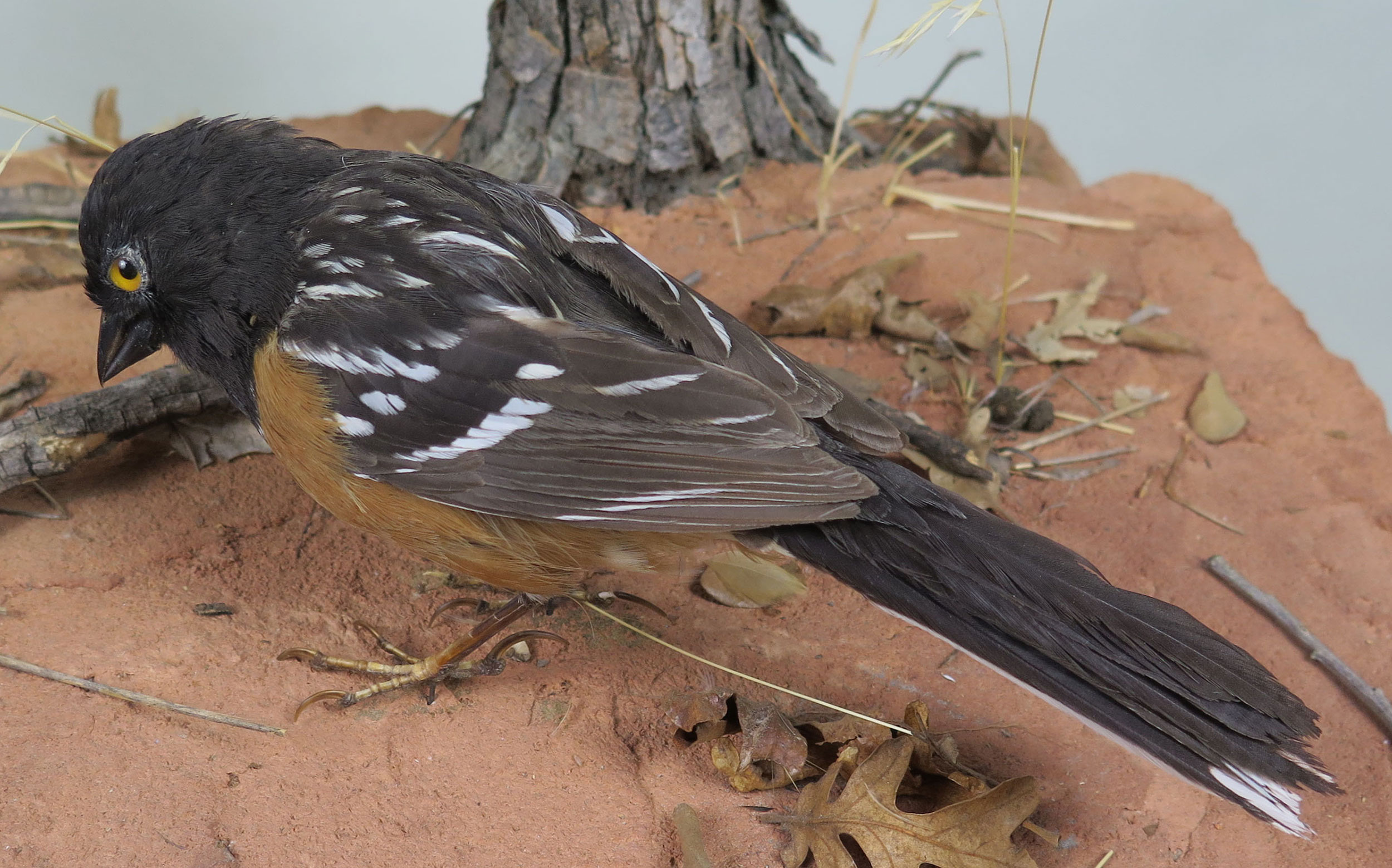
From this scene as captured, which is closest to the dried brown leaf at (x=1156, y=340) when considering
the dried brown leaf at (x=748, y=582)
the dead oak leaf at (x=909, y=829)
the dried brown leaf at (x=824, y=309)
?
the dried brown leaf at (x=824, y=309)

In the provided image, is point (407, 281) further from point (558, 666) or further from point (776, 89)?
point (776, 89)

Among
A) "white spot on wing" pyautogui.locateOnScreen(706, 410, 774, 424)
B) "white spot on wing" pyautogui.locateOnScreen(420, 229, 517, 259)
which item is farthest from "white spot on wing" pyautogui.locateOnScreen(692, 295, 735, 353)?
"white spot on wing" pyautogui.locateOnScreen(420, 229, 517, 259)

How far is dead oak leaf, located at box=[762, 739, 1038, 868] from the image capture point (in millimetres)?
1934

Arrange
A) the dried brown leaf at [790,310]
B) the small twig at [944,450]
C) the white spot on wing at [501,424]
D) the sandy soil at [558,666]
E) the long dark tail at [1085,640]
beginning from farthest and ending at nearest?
the dried brown leaf at [790,310], the small twig at [944,450], the white spot on wing at [501,424], the sandy soil at [558,666], the long dark tail at [1085,640]

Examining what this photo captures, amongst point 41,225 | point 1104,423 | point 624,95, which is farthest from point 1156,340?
point 41,225

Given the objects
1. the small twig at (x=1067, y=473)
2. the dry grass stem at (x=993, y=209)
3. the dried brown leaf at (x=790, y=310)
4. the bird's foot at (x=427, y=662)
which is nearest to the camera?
the bird's foot at (x=427, y=662)

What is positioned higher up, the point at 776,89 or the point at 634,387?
the point at 776,89

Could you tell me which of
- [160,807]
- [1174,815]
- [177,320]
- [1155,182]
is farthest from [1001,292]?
[160,807]

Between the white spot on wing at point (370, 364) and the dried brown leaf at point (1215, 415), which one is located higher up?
the white spot on wing at point (370, 364)

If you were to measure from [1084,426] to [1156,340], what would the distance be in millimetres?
569

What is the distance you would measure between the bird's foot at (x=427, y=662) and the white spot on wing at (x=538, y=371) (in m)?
0.64

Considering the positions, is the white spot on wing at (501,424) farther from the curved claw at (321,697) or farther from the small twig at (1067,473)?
the small twig at (1067,473)

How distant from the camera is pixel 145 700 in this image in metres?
2.13

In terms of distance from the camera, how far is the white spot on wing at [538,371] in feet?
6.93
